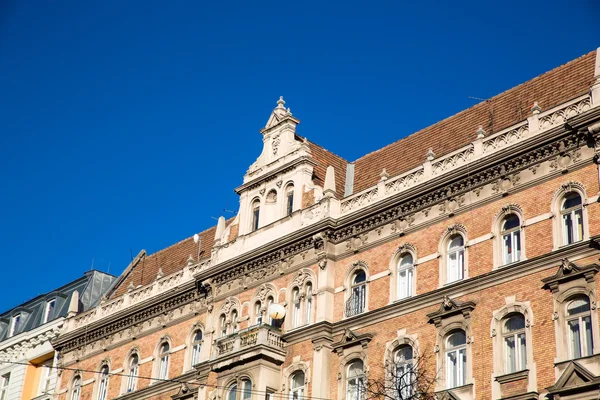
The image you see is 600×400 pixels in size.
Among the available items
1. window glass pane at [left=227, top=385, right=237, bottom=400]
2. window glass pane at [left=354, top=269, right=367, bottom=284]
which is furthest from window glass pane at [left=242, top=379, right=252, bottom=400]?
window glass pane at [left=354, top=269, right=367, bottom=284]

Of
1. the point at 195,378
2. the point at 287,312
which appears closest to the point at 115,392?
the point at 195,378

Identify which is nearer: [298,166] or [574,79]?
[574,79]

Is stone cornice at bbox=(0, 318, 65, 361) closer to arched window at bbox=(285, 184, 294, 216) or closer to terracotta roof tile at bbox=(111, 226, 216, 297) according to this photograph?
terracotta roof tile at bbox=(111, 226, 216, 297)

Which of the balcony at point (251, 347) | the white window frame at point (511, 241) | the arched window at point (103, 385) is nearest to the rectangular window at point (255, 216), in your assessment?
the balcony at point (251, 347)

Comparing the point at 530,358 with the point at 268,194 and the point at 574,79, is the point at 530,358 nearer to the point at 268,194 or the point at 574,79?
the point at 574,79

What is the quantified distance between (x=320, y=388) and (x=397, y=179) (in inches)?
346

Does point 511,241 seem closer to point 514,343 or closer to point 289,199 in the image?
point 514,343

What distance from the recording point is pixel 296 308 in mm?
44750

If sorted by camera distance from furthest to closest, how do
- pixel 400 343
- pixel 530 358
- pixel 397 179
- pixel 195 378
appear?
pixel 195 378
pixel 397 179
pixel 400 343
pixel 530 358

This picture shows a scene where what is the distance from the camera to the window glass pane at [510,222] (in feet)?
127

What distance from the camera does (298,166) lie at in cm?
4800

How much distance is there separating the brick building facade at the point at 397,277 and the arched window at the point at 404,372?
0.31ft

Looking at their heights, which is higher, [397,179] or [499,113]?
[499,113]

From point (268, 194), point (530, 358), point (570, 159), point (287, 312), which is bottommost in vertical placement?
point (530, 358)
